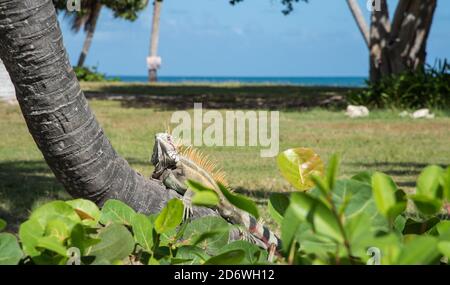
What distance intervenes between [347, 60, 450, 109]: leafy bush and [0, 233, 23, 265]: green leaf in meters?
20.5

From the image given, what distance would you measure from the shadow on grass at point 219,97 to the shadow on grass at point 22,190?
37.6ft

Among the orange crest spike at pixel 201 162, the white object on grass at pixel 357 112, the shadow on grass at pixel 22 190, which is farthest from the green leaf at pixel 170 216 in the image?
the white object on grass at pixel 357 112

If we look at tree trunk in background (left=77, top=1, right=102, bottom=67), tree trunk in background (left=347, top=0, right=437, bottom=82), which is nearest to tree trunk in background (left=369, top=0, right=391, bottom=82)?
tree trunk in background (left=347, top=0, right=437, bottom=82)

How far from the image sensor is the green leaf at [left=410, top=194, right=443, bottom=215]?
1.19 metres

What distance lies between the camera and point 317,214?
1.04m

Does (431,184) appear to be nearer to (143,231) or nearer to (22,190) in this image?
(143,231)

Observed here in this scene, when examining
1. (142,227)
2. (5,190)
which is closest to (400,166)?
(5,190)

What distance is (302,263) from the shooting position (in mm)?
1266

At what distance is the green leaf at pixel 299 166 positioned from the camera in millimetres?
1661

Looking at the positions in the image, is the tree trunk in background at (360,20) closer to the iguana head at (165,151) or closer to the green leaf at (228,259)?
the iguana head at (165,151)

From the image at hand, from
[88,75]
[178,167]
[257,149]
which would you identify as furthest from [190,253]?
[88,75]

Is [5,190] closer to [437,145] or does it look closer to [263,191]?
[263,191]

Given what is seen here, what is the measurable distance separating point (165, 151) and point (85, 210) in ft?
7.15

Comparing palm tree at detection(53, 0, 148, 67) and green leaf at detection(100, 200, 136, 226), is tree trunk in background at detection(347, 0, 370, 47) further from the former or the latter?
green leaf at detection(100, 200, 136, 226)
